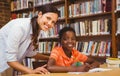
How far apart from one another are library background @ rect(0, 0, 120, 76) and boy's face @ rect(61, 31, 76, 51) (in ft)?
1.42

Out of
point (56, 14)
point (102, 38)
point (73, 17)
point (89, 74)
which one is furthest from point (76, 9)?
point (89, 74)

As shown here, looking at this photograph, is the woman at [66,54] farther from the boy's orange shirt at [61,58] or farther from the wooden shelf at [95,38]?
the wooden shelf at [95,38]

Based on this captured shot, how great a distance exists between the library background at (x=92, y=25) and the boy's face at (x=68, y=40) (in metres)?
0.43

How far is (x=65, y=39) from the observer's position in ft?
8.25

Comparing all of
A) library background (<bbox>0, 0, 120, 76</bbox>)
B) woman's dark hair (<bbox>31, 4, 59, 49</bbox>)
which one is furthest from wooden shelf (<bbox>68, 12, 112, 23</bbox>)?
woman's dark hair (<bbox>31, 4, 59, 49</bbox>)

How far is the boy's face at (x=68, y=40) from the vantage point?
247cm

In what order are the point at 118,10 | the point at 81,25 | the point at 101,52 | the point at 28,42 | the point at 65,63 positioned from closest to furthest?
the point at 28,42 → the point at 65,63 → the point at 118,10 → the point at 101,52 → the point at 81,25

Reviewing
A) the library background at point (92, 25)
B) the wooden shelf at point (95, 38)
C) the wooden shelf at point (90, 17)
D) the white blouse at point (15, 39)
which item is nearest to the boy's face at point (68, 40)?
the library background at point (92, 25)

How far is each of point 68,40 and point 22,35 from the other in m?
0.74

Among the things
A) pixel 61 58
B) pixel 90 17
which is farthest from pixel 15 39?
pixel 90 17

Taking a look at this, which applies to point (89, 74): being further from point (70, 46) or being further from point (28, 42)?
point (70, 46)

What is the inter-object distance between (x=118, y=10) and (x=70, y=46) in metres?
1.20

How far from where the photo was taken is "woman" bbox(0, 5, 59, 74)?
178 centimetres

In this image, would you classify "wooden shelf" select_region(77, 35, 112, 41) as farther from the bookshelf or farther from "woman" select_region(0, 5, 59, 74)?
"woman" select_region(0, 5, 59, 74)
